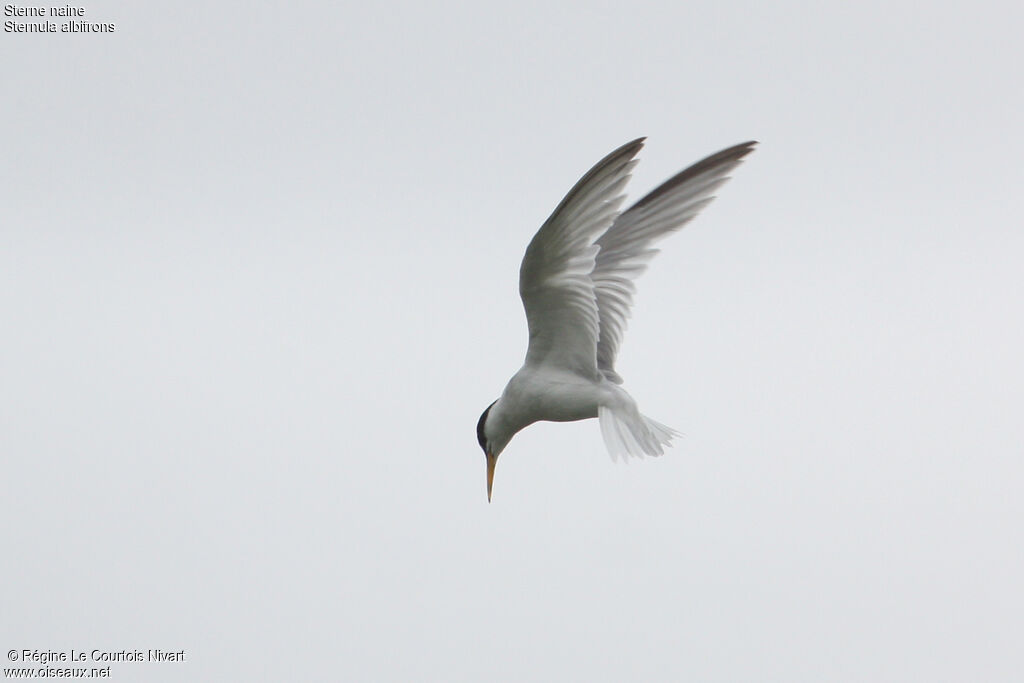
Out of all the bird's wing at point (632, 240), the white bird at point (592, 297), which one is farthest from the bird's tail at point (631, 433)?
the bird's wing at point (632, 240)

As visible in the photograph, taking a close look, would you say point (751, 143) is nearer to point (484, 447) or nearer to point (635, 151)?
point (635, 151)

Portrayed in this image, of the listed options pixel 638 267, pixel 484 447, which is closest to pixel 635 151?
pixel 638 267

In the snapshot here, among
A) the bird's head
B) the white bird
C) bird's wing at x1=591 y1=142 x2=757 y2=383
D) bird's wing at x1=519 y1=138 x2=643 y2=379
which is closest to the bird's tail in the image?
the white bird

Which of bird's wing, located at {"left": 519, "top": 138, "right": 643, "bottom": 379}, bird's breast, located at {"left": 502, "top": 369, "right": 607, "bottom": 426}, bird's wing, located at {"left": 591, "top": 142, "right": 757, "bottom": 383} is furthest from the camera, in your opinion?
bird's wing, located at {"left": 591, "top": 142, "right": 757, "bottom": 383}

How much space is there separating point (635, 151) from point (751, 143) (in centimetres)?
95

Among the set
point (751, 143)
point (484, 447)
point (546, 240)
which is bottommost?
point (484, 447)

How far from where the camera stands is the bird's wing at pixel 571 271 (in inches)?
262

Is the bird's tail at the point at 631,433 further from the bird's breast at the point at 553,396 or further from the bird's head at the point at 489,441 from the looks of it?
the bird's head at the point at 489,441

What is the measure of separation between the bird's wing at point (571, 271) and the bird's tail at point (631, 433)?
430 millimetres

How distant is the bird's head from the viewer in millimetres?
8141

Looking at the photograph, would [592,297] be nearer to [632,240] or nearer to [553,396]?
[553,396]

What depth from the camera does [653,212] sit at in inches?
311

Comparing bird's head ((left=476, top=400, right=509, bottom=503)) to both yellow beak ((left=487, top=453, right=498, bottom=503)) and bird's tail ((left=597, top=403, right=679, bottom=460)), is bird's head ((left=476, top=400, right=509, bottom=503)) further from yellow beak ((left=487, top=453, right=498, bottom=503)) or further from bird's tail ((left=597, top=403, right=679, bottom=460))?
bird's tail ((left=597, top=403, right=679, bottom=460))

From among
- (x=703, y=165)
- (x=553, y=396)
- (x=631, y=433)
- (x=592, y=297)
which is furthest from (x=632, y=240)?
(x=631, y=433)
